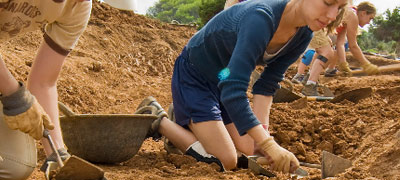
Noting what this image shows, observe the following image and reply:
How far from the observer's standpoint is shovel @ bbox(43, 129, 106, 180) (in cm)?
230

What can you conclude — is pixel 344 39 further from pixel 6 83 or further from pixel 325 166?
pixel 6 83

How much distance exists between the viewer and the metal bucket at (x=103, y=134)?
Answer: 3.06 metres

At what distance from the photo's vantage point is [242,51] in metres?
2.64

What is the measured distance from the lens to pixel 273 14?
2.80 meters

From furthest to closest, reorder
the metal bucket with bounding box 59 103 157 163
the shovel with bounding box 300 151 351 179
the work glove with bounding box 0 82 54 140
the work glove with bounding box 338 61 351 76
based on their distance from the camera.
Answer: the work glove with bounding box 338 61 351 76
the metal bucket with bounding box 59 103 157 163
the shovel with bounding box 300 151 351 179
the work glove with bounding box 0 82 54 140

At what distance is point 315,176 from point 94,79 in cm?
420

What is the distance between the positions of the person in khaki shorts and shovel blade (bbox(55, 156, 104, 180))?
0.59 feet

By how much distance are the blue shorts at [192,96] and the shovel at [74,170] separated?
1062 mm

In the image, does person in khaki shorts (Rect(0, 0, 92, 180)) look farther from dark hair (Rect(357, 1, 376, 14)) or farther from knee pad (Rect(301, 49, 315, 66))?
knee pad (Rect(301, 49, 315, 66))

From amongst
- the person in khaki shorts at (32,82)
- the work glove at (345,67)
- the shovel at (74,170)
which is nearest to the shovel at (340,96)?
the work glove at (345,67)

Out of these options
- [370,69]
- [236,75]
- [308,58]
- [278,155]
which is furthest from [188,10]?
[278,155]

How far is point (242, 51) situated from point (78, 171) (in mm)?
975

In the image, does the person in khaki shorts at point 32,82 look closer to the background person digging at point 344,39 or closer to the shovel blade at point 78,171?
the shovel blade at point 78,171

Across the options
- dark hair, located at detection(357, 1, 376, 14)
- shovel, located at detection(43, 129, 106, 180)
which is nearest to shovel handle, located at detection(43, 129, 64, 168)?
shovel, located at detection(43, 129, 106, 180)
